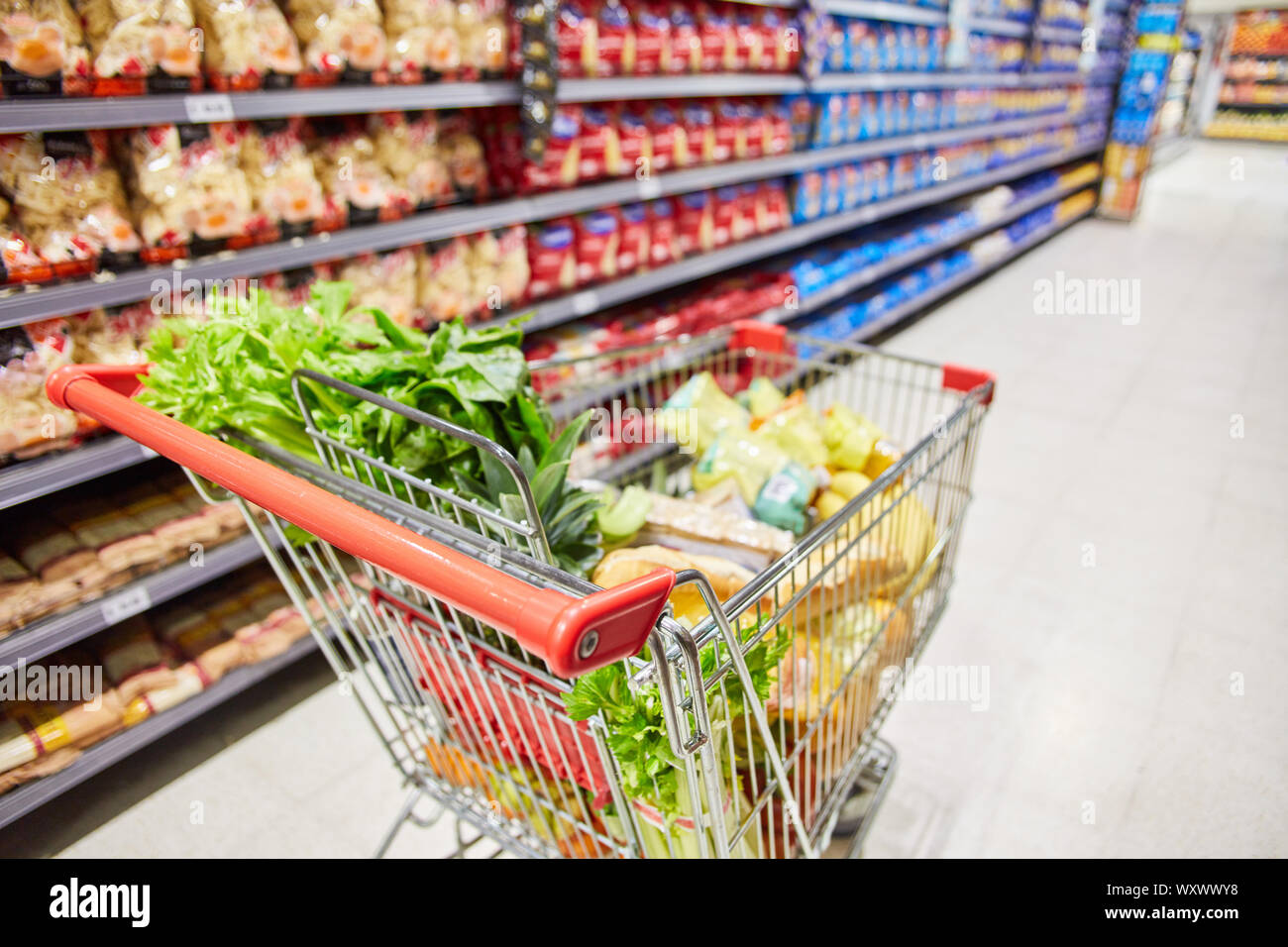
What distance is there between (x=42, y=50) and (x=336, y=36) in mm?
656

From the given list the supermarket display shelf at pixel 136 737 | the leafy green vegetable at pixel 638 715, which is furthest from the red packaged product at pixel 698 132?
the leafy green vegetable at pixel 638 715

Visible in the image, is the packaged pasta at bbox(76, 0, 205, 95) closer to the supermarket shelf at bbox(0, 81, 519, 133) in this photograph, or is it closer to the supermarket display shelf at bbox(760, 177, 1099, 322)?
the supermarket shelf at bbox(0, 81, 519, 133)

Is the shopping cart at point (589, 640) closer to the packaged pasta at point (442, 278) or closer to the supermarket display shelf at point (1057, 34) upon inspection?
the packaged pasta at point (442, 278)

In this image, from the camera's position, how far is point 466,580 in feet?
2.22

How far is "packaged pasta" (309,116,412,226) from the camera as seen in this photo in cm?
212

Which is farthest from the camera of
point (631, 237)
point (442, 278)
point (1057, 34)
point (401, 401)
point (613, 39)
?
point (1057, 34)

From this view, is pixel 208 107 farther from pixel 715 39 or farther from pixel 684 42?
pixel 715 39

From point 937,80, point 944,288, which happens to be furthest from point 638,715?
point 944,288

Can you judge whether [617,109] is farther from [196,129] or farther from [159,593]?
[159,593]

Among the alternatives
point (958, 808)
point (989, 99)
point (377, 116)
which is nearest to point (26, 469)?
point (377, 116)

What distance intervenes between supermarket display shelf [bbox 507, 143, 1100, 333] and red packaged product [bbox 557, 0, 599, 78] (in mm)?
740

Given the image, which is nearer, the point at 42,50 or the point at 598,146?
the point at 42,50

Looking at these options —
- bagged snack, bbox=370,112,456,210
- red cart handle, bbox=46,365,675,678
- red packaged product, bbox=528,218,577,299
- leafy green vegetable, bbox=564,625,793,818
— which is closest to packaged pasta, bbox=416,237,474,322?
bagged snack, bbox=370,112,456,210

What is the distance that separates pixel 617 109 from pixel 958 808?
2564 millimetres
